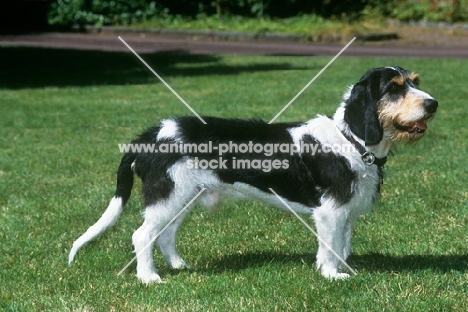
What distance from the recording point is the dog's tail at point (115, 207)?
18.3 ft

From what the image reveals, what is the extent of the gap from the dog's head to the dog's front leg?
53 cm

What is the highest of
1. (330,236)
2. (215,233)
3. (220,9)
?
(330,236)

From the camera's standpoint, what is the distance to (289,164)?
5.55 m

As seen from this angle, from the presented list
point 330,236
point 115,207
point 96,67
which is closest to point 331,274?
point 330,236

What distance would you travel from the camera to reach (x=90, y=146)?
1038 cm

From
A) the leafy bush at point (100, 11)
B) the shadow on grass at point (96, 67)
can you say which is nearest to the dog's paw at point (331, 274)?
the shadow on grass at point (96, 67)

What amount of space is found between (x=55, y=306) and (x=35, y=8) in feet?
77.3

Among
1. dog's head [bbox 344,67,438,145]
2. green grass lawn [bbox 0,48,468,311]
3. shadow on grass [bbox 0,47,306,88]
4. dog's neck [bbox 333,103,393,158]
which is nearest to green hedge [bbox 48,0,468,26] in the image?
shadow on grass [bbox 0,47,306,88]

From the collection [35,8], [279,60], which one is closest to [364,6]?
[279,60]

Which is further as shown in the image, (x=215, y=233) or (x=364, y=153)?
(x=215, y=233)

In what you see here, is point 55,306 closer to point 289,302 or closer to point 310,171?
point 289,302

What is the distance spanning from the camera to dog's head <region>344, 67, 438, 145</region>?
5.26 meters

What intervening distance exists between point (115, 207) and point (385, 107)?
75.5 inches

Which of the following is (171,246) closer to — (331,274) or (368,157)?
(331,274)
